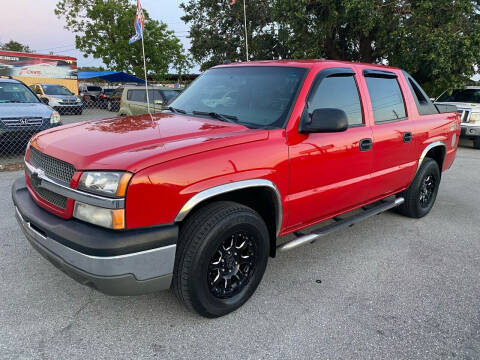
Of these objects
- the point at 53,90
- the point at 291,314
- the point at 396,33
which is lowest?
the point at 291,314

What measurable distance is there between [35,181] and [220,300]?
1526 mm

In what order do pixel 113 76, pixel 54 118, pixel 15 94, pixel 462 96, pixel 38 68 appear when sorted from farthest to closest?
1. pixel 113 76
2. pixel 38 68
3. pixel 462 96
4. pixel 15 94
5. pixel 54 118

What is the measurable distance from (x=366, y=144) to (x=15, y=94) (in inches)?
300

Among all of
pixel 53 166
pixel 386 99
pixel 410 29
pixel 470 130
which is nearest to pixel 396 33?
pixel 410 29

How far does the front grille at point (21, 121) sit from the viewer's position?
6.76 meters

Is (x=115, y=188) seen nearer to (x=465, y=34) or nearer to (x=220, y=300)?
(x=220, y=300)

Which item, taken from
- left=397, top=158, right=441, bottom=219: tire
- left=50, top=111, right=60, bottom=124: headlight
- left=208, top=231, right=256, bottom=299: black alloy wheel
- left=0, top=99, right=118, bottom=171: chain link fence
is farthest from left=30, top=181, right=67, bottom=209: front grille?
left=50, top=111, right=60, bottom=124: headlight

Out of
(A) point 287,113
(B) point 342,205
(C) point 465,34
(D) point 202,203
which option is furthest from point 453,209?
(C) point 465,34

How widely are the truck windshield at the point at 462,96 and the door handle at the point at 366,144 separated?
9.14m

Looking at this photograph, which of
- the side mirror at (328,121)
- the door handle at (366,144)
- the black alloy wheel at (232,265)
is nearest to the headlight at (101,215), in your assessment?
the black alloy wheel at (232,265)

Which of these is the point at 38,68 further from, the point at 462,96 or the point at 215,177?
the point at 215,177

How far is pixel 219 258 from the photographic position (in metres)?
2.47

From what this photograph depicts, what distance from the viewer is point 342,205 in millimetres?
3277

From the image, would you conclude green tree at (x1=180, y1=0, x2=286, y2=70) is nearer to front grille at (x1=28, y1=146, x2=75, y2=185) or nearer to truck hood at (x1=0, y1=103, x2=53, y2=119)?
truck hood at (x1=0, y1=103, x2=53, y2=119)
